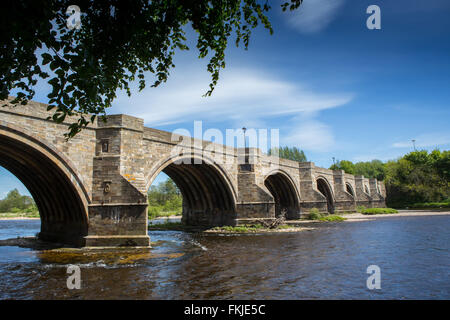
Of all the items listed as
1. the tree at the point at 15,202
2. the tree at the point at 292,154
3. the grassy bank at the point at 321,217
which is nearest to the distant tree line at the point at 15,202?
the tree at the point at 15,202

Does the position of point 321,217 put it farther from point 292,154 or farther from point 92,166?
point 292,154

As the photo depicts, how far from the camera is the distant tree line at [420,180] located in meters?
55.9

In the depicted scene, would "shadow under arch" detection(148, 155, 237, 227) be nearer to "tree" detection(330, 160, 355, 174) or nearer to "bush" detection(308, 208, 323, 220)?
"bush" detection(308, 208, 323, 220)

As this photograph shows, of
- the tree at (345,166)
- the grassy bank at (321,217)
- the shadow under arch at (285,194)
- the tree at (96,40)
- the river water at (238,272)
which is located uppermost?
the tree at (345,166)

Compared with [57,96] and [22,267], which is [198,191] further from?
[57,96]

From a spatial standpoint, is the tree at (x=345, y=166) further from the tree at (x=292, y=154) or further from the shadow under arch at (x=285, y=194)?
the shadow under arch at (x=285, y=194)

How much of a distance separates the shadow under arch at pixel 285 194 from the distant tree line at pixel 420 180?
32429 millimetres

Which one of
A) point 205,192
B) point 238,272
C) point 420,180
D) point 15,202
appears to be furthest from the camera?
point 15,202

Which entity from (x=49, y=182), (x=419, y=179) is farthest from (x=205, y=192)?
(x=419, y=179)

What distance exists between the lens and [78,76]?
5.37 meters

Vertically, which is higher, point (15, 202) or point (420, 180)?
point (420, 180)

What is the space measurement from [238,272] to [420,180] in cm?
6197

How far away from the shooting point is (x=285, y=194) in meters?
38.2
